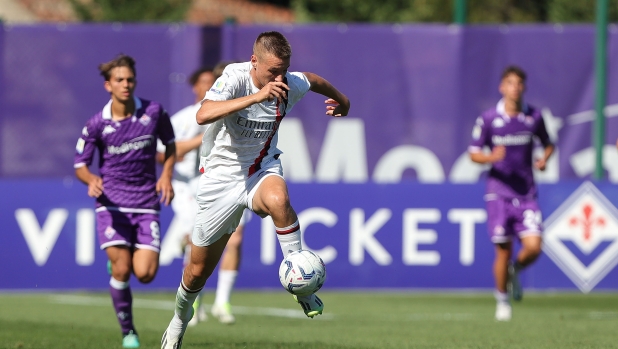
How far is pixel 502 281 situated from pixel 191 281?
498 cm

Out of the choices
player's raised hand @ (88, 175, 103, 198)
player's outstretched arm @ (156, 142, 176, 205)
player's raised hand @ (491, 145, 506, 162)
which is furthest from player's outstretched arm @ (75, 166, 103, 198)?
player's raised hand @ (491, 145, 506, 162)

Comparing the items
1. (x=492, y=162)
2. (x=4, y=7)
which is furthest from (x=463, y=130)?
(x=4, y=7)

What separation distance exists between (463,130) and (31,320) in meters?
7.42

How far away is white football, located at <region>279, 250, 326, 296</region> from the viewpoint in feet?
23.4

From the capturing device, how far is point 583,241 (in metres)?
14.1

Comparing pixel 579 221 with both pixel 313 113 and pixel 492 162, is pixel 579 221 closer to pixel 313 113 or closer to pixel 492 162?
pixel 492 162

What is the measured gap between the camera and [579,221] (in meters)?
14.2

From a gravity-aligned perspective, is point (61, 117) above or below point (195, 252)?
below

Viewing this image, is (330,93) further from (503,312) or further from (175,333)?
(503,312)

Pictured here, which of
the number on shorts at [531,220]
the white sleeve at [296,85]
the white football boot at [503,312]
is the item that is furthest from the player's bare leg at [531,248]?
the white sleeve at [296,85]

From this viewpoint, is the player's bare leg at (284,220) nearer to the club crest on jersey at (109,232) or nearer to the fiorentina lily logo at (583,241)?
the club crest on jersey at (109,232)

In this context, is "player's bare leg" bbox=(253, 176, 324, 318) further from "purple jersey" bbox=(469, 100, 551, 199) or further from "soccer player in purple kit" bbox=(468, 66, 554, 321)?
"purple jersey" bbox=(469, 100, 551, 199)

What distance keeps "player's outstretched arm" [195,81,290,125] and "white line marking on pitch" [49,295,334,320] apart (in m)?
5.15

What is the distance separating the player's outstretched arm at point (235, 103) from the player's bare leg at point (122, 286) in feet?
7.69
